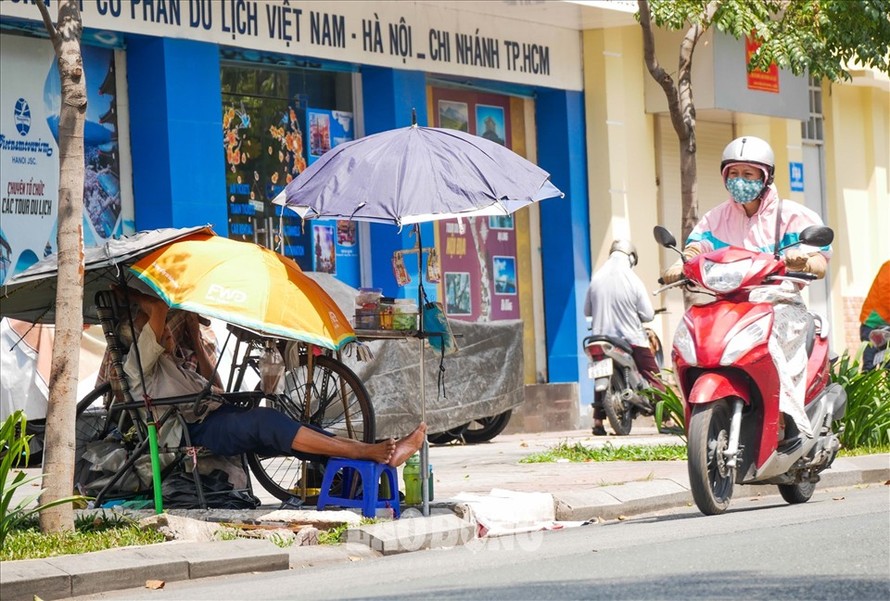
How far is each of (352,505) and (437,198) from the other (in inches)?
71.3

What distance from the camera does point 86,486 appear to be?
951 cm

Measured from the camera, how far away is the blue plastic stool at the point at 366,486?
30.2ft

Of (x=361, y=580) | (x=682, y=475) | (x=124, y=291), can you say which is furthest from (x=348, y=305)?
(x=361, y=580)

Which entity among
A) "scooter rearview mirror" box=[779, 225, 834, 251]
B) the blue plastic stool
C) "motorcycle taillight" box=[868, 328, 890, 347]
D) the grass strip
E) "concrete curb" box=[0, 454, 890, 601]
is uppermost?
"scooter rearview mirror" box=[779, 225, 834, 251]

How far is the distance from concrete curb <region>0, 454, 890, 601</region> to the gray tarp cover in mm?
3640

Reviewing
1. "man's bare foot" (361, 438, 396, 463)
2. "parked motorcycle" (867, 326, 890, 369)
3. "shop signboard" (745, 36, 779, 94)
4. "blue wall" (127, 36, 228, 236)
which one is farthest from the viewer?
"shop signboard" (745, 36, 779, 94)

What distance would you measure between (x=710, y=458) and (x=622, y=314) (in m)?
7.83

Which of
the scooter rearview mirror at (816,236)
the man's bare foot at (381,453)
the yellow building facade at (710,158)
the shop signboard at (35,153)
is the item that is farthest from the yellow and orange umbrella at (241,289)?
the yellow building facade at (710,158)

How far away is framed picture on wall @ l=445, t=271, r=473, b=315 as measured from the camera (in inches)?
775

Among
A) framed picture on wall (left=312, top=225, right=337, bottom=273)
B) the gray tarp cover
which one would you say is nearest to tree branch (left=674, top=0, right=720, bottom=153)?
the gray tarp cover

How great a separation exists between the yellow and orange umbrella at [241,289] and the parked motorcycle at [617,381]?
7.41 m

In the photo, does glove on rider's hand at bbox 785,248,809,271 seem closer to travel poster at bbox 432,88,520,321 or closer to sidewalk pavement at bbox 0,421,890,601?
sidewalk pavement at bbox 0,421,890,601

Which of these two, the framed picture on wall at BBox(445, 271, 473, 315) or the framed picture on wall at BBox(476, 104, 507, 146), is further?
the framed picture on wall at BBox(476, 104, 507, 146)

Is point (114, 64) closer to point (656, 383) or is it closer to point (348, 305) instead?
A: point (348, 305)
